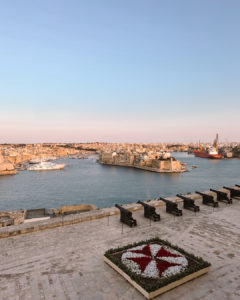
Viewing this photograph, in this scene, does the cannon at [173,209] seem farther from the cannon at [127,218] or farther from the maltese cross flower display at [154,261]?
the maltese cross flower display at [154,261]

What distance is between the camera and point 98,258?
8648mm

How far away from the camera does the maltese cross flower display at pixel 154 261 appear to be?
24.5 ft

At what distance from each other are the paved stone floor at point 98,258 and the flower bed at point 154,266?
27 cm

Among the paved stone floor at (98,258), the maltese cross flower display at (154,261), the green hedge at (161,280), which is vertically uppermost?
the green hedge at (161,280)

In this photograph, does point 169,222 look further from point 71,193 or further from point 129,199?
point 71,193

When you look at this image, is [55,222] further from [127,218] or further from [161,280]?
[161,280]

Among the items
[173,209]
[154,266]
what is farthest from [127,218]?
[154,266]

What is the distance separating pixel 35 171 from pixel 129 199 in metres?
59.3

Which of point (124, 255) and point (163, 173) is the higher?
point (124, 255)

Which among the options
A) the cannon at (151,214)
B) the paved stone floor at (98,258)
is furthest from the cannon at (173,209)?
the cannon at (151,214)

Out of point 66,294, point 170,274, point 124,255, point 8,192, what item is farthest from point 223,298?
point 8,192

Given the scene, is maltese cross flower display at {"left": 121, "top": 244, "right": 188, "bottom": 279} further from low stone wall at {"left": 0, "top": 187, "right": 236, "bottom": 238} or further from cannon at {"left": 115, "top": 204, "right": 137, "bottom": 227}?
low stone wall at {"left": 0, "top": 187, "right": 236, "bottom": 238}

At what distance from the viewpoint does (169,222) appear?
1299cm

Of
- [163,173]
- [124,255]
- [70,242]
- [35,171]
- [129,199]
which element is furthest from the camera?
[35,171]
